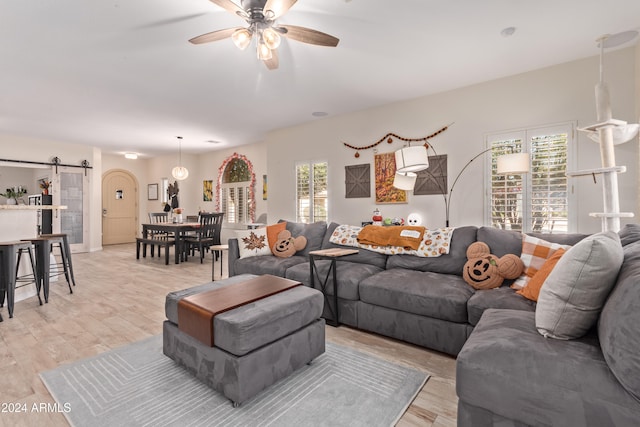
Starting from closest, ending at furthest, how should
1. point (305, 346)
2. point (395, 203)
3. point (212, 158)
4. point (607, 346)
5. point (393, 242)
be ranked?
point (607, 346) → point (305, 346) → point (393, 242) → point (395, 203) → point (212, 158)

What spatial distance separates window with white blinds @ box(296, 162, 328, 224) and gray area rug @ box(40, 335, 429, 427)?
12.0 feet

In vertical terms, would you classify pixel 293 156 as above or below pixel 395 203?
above

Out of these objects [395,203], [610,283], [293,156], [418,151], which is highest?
[293,156]

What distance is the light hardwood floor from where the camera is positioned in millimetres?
1691

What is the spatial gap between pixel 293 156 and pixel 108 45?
3458 mm

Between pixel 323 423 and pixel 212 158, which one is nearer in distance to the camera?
pixel 323 423

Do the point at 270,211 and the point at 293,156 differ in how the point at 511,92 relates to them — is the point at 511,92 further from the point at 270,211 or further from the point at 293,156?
the point at 270,211

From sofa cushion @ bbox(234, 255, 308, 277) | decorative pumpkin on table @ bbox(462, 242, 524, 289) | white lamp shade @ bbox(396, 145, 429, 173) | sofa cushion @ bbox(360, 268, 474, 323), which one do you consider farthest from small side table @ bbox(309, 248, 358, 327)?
white lamp shade @ bbox(396, 145, 429, 173)

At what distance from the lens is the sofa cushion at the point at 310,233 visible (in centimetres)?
389

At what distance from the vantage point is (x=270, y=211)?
644cm

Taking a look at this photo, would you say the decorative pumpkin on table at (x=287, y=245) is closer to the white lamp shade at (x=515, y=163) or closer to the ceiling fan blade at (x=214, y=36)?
Result: the ceiling fan blade at (x=214, y=36)

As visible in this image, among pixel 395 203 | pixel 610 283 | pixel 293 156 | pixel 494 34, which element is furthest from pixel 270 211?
pixel 610 283

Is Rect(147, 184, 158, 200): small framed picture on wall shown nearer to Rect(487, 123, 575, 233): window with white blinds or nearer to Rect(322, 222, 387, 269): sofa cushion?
Rect(322, 222, 387, 269): sofa cushion

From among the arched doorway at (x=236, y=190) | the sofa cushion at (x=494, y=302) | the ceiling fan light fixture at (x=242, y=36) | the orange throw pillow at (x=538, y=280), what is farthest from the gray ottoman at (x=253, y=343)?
the arched doorway at (x=236, y=190)
